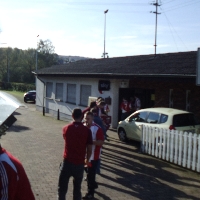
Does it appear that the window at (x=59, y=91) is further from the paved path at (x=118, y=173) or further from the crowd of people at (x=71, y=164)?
the crowd of people at (x=71, y=164)

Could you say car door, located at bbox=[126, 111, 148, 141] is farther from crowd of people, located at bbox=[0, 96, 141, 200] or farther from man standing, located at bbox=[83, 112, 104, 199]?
man standing, located at bbox=[83, 112, 104, 199]

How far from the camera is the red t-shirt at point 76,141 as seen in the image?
18.9 ft

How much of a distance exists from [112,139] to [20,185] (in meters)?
11.7

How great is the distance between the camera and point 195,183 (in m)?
8.61

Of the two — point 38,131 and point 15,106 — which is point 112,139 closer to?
point 38,131

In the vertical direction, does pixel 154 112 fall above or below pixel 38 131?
above

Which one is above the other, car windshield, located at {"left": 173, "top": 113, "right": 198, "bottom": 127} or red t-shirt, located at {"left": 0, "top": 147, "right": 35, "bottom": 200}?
red t-shirt, located at {"left": 0, "top": 147, "right": 35, "bottom": 200}

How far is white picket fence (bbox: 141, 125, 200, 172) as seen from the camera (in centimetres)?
959

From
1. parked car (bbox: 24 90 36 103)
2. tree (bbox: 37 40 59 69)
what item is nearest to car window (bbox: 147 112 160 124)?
parked car (bbox: 24 90 36 103)

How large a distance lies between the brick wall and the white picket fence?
2612mm

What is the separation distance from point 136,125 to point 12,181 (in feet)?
34.0

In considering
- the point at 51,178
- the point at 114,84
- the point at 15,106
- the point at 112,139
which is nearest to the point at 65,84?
the point at 114,84

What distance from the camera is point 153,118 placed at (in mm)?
12320

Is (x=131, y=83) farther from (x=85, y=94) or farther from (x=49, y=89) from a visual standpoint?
(x=49, y=89)
